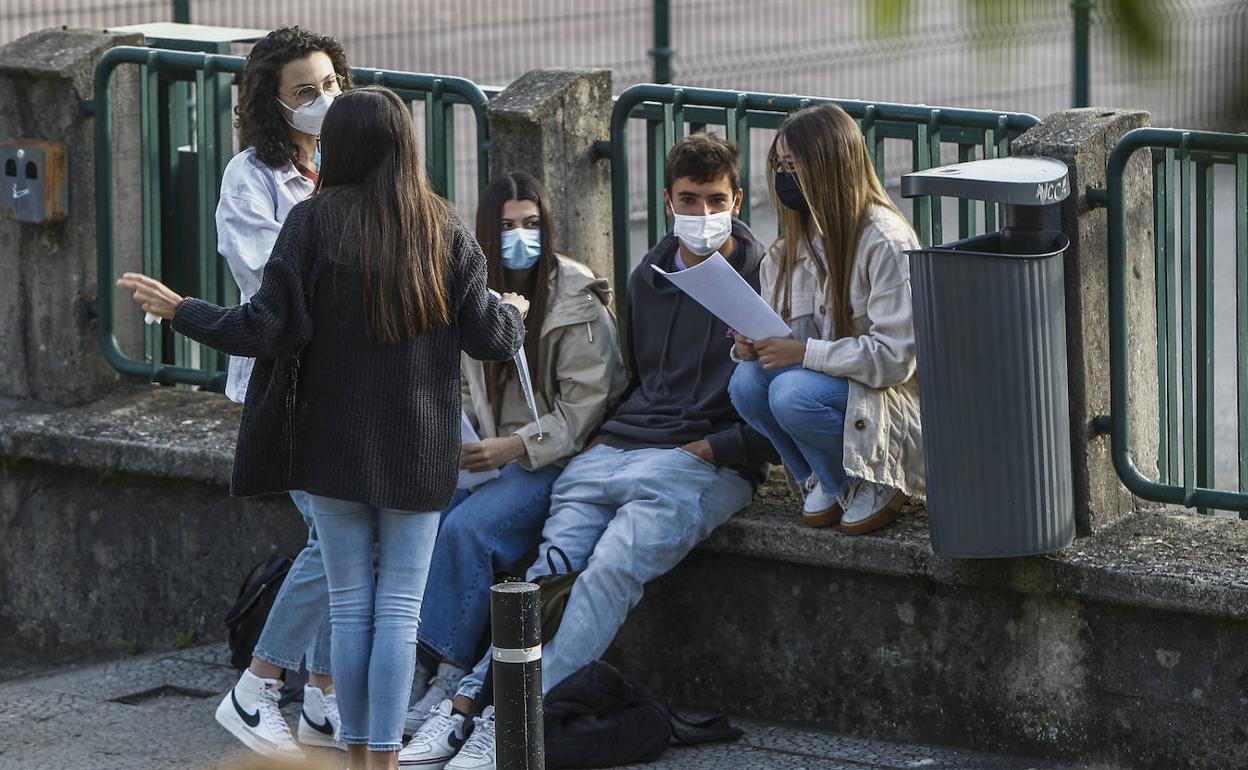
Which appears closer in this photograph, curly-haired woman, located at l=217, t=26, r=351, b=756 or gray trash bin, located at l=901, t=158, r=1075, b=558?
gray trash bin, located at l=901, t=158, r=1075, b=558

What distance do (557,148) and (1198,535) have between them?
196 centimetres

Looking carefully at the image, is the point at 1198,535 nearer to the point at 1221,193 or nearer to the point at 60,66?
the point at 1221,193

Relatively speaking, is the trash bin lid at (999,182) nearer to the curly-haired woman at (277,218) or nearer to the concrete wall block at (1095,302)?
the concrete wall block at (1095,302)

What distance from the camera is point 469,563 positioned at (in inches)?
176

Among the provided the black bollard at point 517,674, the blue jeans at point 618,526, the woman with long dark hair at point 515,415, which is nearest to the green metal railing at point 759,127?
the woman with long dark hair at point 515,415

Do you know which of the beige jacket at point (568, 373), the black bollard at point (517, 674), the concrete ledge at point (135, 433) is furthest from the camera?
the concrete ledge at point (135, 433)

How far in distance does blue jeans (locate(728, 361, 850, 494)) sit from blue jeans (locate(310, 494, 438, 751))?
0.84 m

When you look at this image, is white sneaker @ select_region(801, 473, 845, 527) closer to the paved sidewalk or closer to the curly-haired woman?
the paved sidewalk

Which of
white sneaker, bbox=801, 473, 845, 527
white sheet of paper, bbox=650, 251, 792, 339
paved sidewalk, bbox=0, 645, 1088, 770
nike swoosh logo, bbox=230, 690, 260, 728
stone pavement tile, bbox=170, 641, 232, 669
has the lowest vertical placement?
paved sidewalk, bbox=0, 645, 1088, 770

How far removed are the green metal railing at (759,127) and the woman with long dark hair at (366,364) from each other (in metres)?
1.12

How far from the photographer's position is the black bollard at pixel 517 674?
3.45 metres

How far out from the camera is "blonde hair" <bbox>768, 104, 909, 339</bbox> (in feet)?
13.8

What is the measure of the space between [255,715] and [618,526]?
3.28 ft

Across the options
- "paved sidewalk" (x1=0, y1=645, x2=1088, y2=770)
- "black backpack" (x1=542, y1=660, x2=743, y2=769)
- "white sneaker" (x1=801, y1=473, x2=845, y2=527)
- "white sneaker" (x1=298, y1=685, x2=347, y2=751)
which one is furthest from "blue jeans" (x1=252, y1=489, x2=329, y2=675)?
"white sneaker" (x1=801, y1=473, x2=845, y2=527)
